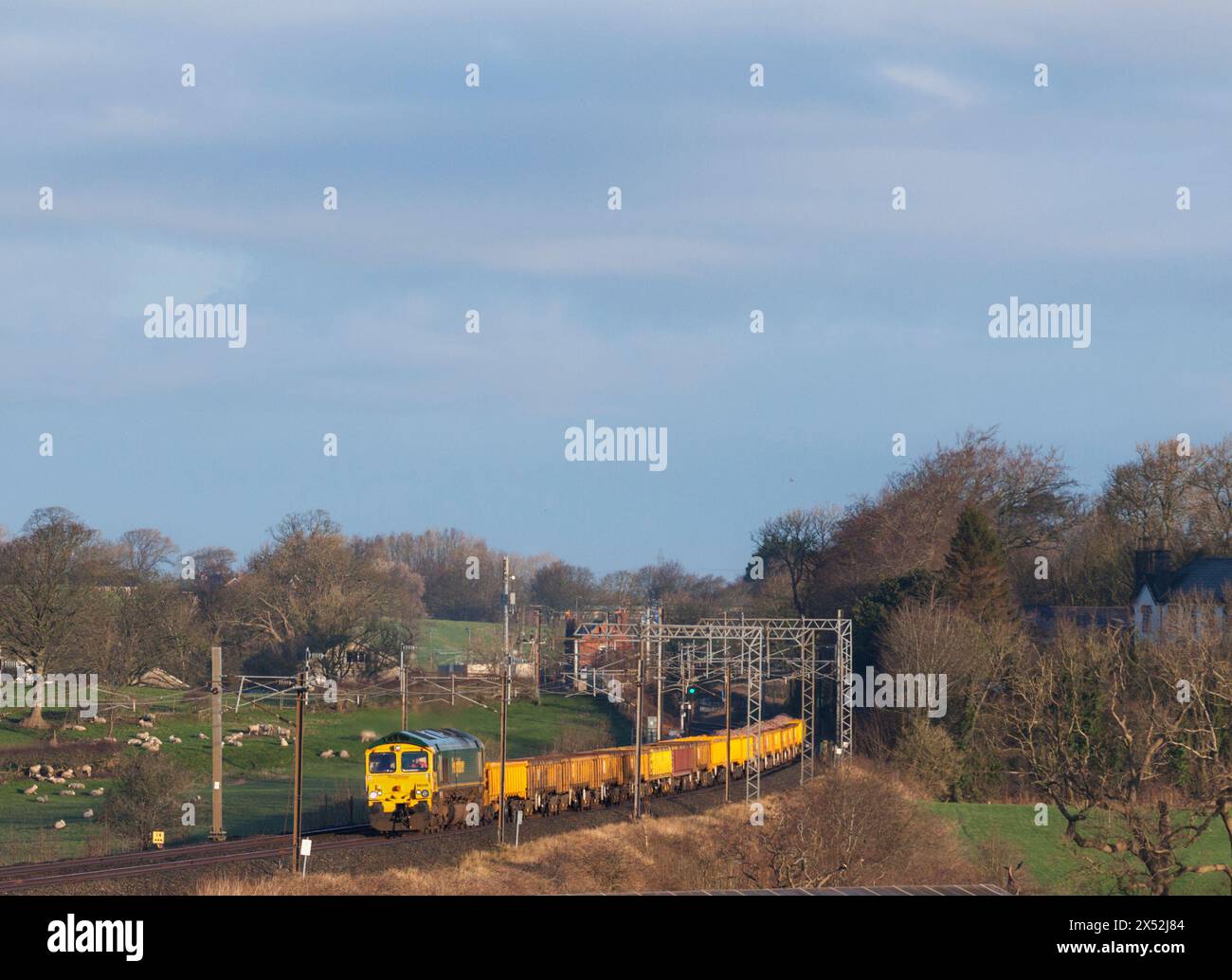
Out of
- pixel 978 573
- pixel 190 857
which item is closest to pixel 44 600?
pixel 190 857

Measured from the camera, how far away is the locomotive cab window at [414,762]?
127 ft

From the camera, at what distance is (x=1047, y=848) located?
4934 cm

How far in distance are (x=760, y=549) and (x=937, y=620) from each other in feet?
128

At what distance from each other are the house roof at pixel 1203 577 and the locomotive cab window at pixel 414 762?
138 feet

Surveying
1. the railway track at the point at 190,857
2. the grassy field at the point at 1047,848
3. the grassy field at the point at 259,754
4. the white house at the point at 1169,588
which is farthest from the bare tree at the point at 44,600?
the white house at the point at 1169,588

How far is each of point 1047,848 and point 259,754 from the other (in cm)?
4354

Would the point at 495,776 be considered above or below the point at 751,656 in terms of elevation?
below

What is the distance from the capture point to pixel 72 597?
235 feet

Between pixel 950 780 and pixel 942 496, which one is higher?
pixel 942 496

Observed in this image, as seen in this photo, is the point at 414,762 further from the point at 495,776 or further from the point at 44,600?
the point at 44,600

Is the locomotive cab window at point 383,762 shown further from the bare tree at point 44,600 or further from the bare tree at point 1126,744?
the bare tree at point 44,600

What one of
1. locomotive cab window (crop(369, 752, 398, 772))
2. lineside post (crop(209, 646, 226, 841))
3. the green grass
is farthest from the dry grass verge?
the green grass

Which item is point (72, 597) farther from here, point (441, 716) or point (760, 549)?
point (760, 549)
